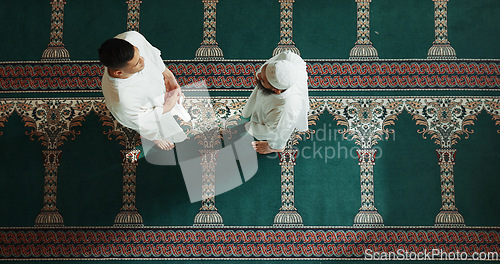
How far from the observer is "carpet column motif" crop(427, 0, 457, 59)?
7.59 ft

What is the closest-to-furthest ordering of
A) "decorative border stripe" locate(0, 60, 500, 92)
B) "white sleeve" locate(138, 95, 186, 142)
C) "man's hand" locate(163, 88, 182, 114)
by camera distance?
1. "white sleeve" locate(138, 95, 186, 142)
2. "man's hand" locate(163, 88, 182, 114)
3. "decorative border stripe" locate(0, 60, 500, 92)

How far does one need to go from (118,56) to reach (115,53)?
0.01 meters

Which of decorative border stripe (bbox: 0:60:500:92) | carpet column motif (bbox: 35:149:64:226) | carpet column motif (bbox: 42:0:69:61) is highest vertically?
carpet column motif (bbox: 42:0:69:61)

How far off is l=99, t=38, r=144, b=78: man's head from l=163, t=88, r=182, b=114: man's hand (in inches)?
17.7

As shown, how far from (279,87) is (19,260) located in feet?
6.31

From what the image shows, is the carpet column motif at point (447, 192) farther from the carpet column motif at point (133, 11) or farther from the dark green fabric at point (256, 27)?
the carpet column motif at point (133, 11)

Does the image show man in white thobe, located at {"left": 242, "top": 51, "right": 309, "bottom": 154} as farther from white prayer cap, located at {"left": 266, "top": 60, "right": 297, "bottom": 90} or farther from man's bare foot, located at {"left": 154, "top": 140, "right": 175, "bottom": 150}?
man's bare foot, located at {"left": 154, "top": 140, "right": 175, "bottom": 150}

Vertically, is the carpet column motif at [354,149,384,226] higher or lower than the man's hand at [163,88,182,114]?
lower

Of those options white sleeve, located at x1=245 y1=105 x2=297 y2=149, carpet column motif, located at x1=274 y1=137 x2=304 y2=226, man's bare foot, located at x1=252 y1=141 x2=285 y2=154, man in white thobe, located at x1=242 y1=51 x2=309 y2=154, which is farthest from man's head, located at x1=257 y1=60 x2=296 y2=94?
carpet column motif, located at x1=274 y1=137 x2=304 y2=226

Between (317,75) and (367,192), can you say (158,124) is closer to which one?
(317,75)

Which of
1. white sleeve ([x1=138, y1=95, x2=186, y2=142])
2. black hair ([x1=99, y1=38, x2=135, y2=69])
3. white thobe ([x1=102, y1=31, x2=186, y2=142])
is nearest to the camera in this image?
black hair ([x1=99, y1=38, x2=135, y2=69])

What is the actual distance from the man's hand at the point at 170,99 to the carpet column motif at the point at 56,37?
2.90 ft

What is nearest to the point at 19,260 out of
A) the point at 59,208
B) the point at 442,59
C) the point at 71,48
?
the point at 59,208

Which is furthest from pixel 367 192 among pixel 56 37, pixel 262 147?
pixel 56 37
